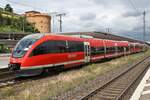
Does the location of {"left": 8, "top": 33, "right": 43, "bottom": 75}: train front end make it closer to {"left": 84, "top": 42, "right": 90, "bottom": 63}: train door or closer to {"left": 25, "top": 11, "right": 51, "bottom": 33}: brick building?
{"left": 84, "top": 42, "right": 90, "bottom": 63}: train door

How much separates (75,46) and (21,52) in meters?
7.57

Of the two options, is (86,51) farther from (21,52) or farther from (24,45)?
(21,52)

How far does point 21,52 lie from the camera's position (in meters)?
17.9

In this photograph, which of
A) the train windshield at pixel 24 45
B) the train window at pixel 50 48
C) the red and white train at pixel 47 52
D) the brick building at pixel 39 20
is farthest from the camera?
the brick building at pixel 39 20

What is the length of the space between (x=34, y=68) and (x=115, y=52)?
27923 millimetres

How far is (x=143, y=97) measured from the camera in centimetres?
1261

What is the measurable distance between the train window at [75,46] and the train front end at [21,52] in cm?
477

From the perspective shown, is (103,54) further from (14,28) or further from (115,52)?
(14,28)

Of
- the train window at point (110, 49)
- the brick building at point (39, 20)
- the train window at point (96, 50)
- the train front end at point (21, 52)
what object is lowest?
the train window at point (110, 49)

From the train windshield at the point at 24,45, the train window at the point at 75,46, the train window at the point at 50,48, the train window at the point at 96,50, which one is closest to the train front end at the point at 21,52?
the train windshield at the point at 24,45

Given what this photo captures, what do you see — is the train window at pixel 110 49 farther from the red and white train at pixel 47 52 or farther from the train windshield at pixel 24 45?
the train windshield at pixel 24 45

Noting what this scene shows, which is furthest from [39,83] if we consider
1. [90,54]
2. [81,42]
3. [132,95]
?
[90,54]

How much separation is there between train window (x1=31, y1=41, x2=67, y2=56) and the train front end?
0.47 metres

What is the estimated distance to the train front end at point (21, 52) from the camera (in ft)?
57.2
